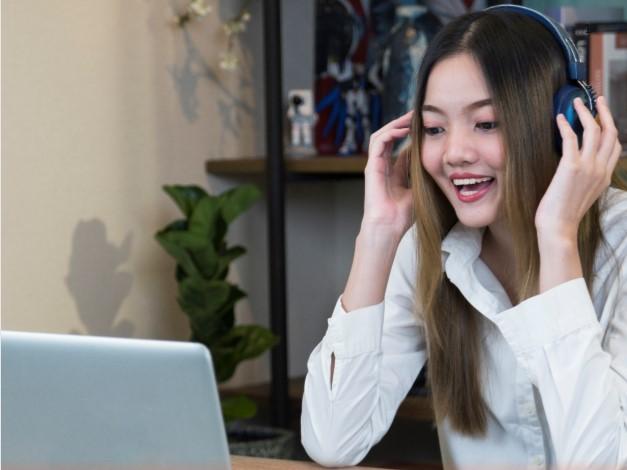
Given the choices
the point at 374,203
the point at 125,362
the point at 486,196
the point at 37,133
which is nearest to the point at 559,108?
the point at 486,196

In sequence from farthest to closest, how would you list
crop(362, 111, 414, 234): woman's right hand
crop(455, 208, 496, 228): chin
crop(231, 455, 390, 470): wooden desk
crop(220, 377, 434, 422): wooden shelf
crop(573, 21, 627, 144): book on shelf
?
crop(220, 377, 434, 422): wooden shelf → crop(573, 21, 627, 144): book on shelf → crop(362, 111, 414, 234): woman's right hand → crop(455, 208, 496, 228): chin → crop(231, 455, 390, 470): wooden desk

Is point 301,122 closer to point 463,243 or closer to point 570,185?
point 463,243

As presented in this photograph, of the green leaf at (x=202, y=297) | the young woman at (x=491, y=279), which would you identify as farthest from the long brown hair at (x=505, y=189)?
the green leaf at (x=202, y=297)

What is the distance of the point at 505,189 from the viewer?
4.94 feet

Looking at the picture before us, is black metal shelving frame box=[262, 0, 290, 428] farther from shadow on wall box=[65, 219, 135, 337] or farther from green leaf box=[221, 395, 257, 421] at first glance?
shadow on wall box=[65, 219, 135, 337]

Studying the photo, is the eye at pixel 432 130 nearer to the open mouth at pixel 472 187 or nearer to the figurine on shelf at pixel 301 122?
the open mouth at pixel 472 187

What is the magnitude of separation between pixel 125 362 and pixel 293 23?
260 cm

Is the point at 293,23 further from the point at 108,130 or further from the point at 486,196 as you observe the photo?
the point at 486,196

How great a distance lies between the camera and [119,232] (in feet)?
9.74

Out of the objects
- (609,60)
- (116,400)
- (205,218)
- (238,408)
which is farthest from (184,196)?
(116,400)

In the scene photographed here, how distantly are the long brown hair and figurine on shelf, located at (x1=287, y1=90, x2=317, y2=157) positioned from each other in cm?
152

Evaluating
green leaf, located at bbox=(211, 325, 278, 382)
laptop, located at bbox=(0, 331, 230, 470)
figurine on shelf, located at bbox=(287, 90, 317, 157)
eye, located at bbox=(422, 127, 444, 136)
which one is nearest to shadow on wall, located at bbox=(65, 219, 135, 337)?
green leaf, located at bbox=(211, 325, 278, 382)

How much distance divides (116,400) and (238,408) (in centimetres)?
206

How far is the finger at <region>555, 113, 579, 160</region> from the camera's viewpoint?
1450mm
